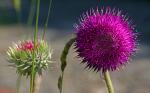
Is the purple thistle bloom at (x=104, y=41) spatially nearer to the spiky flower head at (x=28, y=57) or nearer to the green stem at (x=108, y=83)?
the green stem at (x=108, y=83)

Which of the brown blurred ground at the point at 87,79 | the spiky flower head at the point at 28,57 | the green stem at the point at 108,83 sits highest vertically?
the spiky flower head at the point at 28,57

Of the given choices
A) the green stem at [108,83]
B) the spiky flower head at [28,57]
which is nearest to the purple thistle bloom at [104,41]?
the green stem at [108,83]

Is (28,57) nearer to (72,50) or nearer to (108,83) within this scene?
(108,83)

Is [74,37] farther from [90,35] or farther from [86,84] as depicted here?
[86,84]

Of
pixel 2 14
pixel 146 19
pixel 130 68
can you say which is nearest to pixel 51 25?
pixel 2 14

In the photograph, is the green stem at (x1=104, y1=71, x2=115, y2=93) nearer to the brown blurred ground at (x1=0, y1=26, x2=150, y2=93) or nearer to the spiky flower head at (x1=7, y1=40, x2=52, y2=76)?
the spiky flower head at (x1=7, y1=40, x2=52, y2=76)
